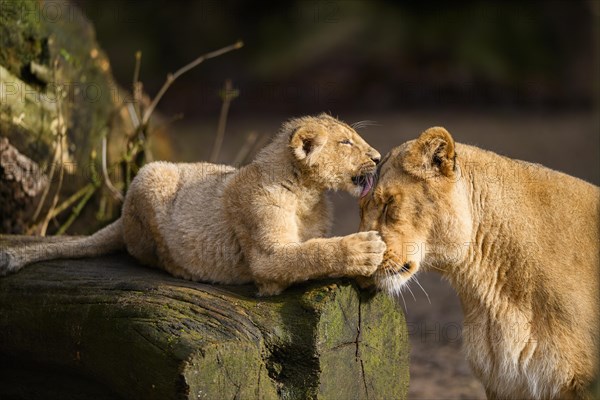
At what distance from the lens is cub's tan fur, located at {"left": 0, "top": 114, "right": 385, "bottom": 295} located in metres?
4.36

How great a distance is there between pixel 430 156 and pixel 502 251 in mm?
680

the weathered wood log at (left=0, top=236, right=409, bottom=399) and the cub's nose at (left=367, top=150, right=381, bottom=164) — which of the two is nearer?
the weathered wood log at (left=0, top=236, right=409, bottom=399)

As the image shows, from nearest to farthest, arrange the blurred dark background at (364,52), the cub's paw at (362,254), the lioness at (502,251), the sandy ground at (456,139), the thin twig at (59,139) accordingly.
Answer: the cub's paw at (362,254)
the lioness at (502,251)
the thin twig at (59,139)
the sandy ground at (456,139)
the blurred dark background at (364,52)

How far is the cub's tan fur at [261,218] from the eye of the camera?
4.36m

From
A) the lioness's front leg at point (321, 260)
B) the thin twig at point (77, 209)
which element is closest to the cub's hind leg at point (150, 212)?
the lioness's front leg at point (321, 260)

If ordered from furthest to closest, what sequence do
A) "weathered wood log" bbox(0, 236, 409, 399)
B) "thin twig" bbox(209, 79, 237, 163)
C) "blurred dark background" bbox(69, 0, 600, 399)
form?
1. "blurred dark background" bbox(69, 0, 600, 399)
2. "thin twig" bbox(209, 79, 237, 163)
3. "weathered wood log" bbox(0, 236, 409, 399)

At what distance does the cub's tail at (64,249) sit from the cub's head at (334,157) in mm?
1427

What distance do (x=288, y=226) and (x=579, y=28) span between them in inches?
576

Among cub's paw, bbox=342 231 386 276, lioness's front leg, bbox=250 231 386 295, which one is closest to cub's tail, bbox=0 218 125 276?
lioness's front leg, bbox=250 231 386 295

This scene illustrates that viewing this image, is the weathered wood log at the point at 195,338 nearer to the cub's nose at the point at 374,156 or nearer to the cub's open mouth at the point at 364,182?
the cub's open mouth at the point at 364,182

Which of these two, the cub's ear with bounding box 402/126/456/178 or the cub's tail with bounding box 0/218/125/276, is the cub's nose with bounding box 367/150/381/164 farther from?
the cub's tail with bounding box 0/218/125/276

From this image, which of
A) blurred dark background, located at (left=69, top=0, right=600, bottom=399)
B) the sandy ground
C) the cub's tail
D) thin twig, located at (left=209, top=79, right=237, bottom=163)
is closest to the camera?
the cub's tail

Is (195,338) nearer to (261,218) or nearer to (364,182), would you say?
(261,218)

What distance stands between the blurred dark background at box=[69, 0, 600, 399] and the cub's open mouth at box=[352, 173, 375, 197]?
10.8 meters
